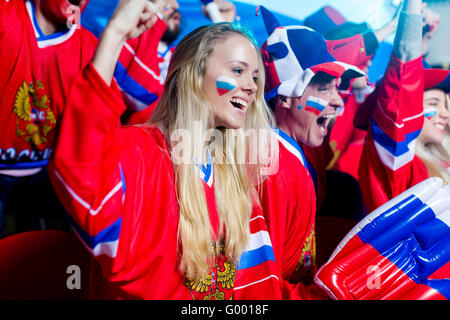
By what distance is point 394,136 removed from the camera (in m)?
1.36

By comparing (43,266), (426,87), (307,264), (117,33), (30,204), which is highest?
(117,33)

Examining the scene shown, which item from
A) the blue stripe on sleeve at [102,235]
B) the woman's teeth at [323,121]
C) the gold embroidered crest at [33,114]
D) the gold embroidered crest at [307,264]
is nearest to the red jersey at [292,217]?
the gold embroidered crest at [307,264]

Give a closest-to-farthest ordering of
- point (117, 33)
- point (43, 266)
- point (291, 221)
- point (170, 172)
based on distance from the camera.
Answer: point (117, 33) → point (170, 172) → point (43, 266) → point (291, 221)

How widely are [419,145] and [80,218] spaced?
1.16 meters

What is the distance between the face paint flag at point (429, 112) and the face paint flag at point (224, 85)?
→ 31.2 inches

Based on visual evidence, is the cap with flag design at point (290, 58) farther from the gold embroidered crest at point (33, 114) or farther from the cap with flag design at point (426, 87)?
the gold embroidered crest at point (33, 114)

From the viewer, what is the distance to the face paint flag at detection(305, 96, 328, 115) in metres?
1.28

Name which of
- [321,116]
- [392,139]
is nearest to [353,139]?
[392,139]

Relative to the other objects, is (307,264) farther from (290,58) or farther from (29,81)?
(29,81)

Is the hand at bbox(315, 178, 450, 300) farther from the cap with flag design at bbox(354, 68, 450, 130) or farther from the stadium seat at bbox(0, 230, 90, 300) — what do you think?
the stadium seat at bbox(0, 230, 90, 300)

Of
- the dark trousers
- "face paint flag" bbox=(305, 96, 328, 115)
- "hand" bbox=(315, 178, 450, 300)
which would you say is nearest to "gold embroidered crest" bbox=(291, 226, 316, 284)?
"hand" bbox=(315, 178, 450, 300)

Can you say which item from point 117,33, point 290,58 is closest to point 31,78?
point 117,33

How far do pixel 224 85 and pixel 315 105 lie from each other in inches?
15.4

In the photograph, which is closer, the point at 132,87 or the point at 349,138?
the point at 132,87
